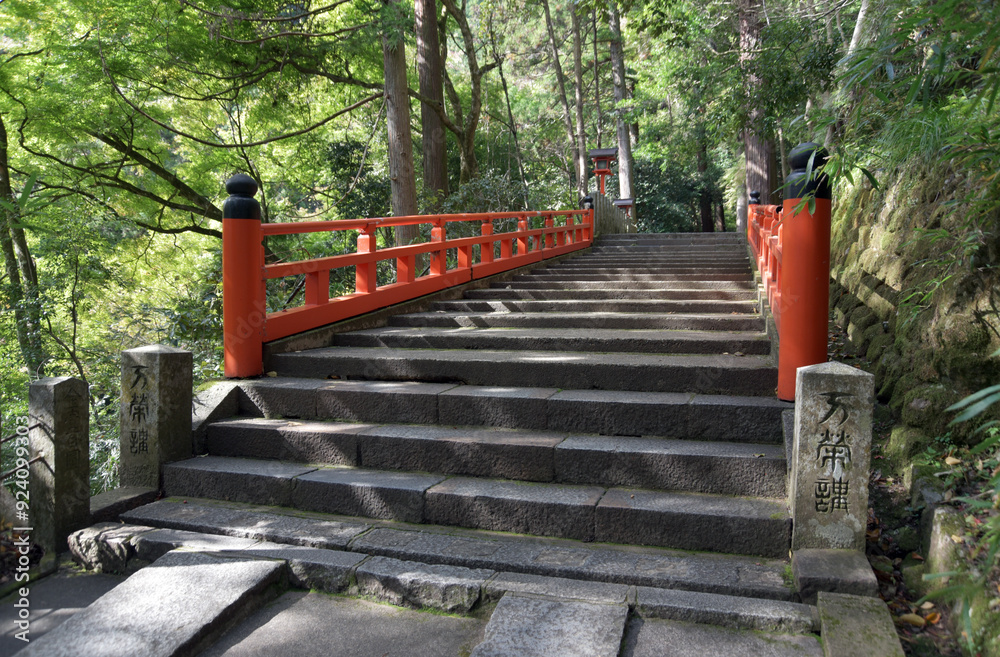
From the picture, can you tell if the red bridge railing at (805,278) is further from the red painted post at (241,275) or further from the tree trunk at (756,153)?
the tree trunk at (756,153)

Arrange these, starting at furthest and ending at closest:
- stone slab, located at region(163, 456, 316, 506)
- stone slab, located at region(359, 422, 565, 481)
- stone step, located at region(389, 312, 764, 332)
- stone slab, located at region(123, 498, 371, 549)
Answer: stone step, located at region(389, 312, 764, 332) → stone slab, located at region(163, 456, 316, 506) → stone slab, located at region(359, 422, 565, 481) → stone slab, located at region(123, 498, 371, 549)

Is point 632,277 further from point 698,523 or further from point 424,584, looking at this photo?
point 424,584

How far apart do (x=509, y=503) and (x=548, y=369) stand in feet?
4.09

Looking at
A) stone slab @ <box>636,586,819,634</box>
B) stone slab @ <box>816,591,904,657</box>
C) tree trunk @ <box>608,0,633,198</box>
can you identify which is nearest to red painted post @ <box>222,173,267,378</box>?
stone slab @ <box>636,586,819,634</box>

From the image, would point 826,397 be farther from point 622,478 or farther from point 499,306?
point 499,306

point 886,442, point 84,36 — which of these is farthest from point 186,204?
point 886,442

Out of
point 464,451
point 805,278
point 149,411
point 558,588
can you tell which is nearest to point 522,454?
point 464,451

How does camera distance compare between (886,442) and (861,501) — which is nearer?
(861,501)

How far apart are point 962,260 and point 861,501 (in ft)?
5.26

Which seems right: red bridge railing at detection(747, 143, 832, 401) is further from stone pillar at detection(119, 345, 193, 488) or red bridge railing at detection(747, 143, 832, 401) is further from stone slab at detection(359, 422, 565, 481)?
stone pillar at detection(119, 345, 193, 488)

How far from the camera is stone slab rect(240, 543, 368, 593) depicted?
2.83 metres

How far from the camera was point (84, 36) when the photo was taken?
900 centimetres

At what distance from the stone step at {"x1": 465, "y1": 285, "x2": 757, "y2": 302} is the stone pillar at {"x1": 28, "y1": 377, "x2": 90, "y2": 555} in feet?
14.7

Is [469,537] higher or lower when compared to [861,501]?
lower
